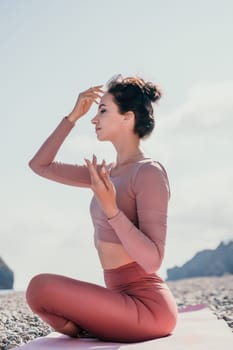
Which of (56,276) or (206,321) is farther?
(206,321)

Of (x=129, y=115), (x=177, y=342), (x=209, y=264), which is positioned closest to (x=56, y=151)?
(x=129, y=115)

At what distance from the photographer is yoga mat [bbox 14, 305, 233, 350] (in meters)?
4.32

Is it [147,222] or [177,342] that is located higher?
[147,222]

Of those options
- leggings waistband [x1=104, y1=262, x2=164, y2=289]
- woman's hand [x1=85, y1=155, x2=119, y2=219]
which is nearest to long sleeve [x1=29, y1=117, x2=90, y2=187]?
leggings waistband [x1=104, y1=262, x2=164, y2=289]

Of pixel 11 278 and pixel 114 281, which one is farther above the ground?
pixel 11 278

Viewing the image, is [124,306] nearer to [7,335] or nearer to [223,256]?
[7,335]

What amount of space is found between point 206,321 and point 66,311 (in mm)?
1745

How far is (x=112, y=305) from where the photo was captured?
179 inches

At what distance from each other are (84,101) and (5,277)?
80.4 m

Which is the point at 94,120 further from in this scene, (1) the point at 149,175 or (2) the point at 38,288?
(2) the point at 38,288

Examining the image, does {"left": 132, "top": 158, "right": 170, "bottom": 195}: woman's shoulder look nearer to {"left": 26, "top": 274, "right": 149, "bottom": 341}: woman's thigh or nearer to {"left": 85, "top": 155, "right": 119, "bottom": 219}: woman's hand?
{"left": 85, "top": 155, "right": 119, "bottom": 219}: woman's hand

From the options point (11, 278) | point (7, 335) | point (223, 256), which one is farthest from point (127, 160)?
point (11, 278)

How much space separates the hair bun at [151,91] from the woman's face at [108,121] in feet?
0.83

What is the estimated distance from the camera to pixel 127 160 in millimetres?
5047
